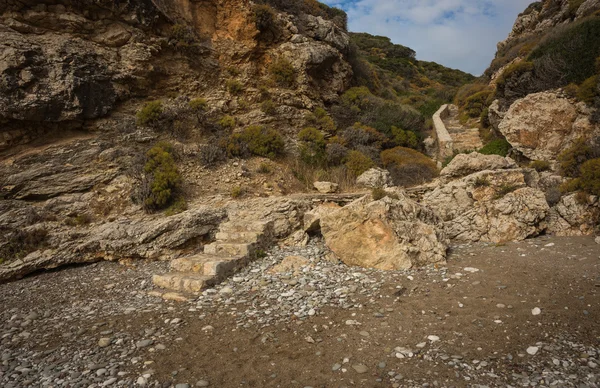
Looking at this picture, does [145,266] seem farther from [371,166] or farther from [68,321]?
[371,166]

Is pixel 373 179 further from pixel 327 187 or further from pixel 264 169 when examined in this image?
pixel 264 169

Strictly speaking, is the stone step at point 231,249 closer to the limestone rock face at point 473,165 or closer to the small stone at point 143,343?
the small stone at point 143,343

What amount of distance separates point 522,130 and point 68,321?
1544 centimetres

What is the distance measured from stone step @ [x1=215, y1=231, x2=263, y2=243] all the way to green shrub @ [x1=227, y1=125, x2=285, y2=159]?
4235 mm

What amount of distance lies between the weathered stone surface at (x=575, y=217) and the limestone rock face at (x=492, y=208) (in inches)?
16.2

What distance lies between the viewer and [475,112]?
2069cm

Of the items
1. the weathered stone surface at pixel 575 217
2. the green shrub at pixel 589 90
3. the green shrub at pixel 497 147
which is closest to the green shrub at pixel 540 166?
the green shrub at pixel 497 147

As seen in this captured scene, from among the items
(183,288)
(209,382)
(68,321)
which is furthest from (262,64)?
(209,382)

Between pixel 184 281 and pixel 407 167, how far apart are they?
9.88 m

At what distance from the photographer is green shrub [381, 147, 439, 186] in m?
12.3

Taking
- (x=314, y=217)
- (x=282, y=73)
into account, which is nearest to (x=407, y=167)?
(x=314, y=217)

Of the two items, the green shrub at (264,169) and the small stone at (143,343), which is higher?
the green shrub at (264,169)

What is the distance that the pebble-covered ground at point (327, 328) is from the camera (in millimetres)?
3389

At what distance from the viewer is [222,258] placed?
6668mm
